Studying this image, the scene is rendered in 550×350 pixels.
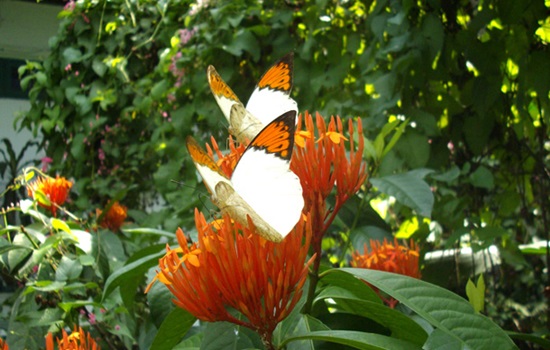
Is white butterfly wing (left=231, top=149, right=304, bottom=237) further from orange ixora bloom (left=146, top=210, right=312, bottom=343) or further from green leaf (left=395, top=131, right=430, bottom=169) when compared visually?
green leaf (left=395, top=131, right=430, bottom=169)

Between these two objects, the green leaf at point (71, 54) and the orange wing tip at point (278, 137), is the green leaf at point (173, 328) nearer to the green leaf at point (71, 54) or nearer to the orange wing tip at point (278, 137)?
the orange wing tip at point (278, 137)

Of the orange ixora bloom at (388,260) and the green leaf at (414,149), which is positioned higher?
the green leaf at (414,149)

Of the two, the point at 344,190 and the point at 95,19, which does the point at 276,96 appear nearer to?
the point at 344,190

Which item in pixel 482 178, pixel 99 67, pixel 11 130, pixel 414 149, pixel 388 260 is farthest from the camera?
pixel 11 130

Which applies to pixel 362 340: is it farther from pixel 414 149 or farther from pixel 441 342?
pixel 414 149

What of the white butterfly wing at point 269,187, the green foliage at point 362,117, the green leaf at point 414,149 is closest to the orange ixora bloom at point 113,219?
the green foliage at point 362,117

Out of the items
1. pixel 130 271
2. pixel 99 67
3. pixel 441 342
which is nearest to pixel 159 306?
pixel 130 271

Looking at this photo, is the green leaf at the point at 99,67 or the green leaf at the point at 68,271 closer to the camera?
the green leaf at the point at 68,271

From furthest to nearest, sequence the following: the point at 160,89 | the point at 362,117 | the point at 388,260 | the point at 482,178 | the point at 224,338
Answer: the point at 160,89
the point at 362,117
the point at 482,178
the point at 388,260
the point at 224,338
